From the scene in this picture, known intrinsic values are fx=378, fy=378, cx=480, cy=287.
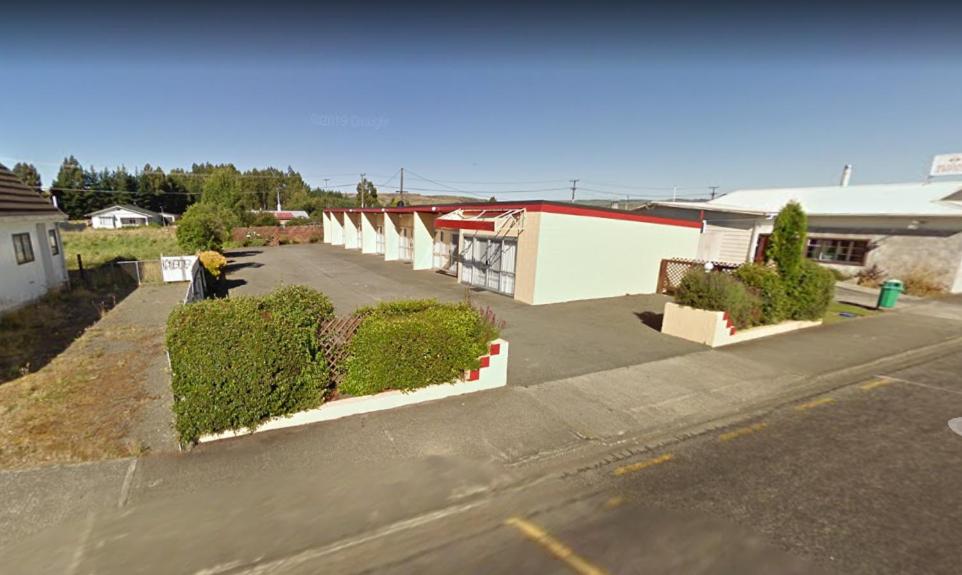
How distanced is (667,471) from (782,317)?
790 centimetres

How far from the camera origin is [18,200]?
11109 millimetres

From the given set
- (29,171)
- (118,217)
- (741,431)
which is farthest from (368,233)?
(29,171)

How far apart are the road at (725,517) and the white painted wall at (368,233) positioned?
25609 mm

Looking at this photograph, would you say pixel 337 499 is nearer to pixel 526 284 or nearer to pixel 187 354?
pixel 187 354

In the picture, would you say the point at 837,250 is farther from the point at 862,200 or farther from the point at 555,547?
the point at 555,547

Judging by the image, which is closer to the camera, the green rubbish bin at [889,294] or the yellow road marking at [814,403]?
the yellow road marking at [814,403]

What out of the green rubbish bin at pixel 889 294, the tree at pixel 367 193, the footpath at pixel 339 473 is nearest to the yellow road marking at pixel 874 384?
the footpath at pixel 339 473

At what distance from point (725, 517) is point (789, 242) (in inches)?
337

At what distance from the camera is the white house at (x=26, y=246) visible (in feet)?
32.4

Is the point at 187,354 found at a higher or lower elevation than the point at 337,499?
higher

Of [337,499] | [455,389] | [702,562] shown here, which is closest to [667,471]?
[702,562]

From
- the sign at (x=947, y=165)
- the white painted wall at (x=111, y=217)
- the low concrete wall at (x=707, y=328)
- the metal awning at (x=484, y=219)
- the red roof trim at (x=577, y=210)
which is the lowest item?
the white painted wall at (x=111, y=217)

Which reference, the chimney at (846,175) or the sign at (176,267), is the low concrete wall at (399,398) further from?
the chimney at (846,175)

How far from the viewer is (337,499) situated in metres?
3.56
